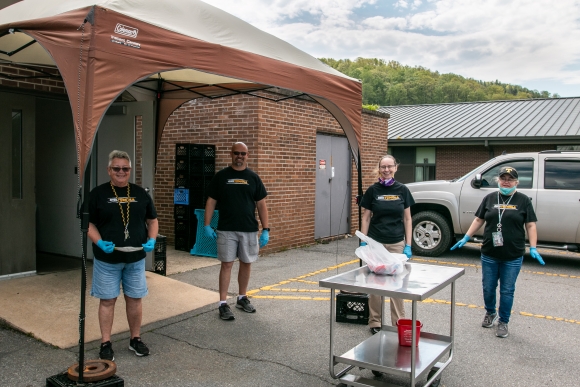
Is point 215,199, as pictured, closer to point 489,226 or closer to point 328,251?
point 489,226

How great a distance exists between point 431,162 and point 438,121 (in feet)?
10.9

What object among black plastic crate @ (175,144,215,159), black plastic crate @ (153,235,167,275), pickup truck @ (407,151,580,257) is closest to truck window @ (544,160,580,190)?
pickup truck @ (407,151,580,257)

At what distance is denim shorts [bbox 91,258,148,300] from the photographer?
14.6 ft

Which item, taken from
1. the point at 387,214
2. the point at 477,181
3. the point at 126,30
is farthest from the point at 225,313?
the point at 477,181

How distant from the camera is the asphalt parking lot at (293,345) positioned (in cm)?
440

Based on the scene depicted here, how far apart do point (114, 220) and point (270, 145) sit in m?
5.88

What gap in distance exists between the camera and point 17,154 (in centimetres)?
707

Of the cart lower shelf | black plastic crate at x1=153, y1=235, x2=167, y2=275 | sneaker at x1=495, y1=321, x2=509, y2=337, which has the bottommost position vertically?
sneaker at x1=495, y1=321, x2=509, y2=337

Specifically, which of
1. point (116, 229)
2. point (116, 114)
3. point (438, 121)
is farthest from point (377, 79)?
point (116, 229)

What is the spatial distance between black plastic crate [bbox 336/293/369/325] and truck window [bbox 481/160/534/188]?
5201 millimetres

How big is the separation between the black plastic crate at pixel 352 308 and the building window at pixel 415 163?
54.2 ft

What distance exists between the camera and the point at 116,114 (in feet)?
24.2

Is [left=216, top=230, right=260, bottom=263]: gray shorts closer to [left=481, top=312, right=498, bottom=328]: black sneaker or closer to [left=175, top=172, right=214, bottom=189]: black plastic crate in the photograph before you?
[left=481, top=312, right=498, bottom=328]: black sneaker

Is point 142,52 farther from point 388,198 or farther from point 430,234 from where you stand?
point 430,234
